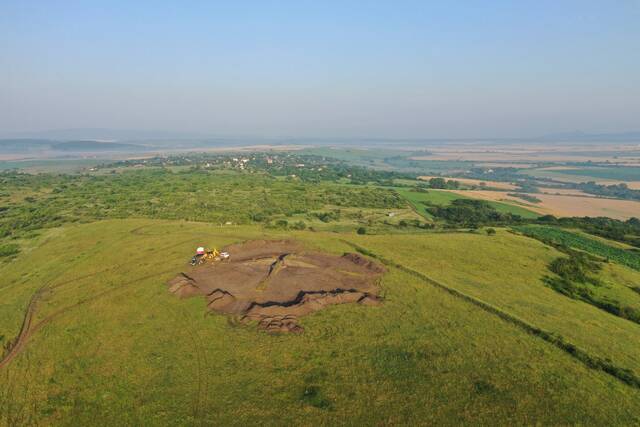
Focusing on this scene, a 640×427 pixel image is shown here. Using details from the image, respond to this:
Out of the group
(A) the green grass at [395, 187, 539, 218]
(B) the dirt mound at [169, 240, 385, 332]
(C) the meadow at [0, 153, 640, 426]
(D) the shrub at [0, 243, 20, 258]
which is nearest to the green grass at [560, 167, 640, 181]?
(A) the green grass at [395, 187, 539, 218]

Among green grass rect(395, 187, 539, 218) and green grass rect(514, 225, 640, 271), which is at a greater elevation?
green grass rect(395, 187, 539, 218)

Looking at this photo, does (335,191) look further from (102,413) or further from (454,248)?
(102,413)

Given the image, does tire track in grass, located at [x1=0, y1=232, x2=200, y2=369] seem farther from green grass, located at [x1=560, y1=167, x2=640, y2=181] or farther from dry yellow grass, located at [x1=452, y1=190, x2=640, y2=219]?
green grass, located at [x1=560, y1=167, x2=640, y2=181]

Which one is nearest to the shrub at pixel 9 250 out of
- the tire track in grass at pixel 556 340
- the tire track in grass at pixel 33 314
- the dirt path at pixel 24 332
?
the tire track in grass at pixel 33 314

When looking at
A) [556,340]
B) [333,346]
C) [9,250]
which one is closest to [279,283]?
[333,346]

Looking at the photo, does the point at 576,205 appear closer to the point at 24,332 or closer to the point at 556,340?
the point at 556,340

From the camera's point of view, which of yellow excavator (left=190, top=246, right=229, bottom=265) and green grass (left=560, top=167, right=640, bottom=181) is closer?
yellow excavator (left=190, top=246, right=229, bottom=265)
